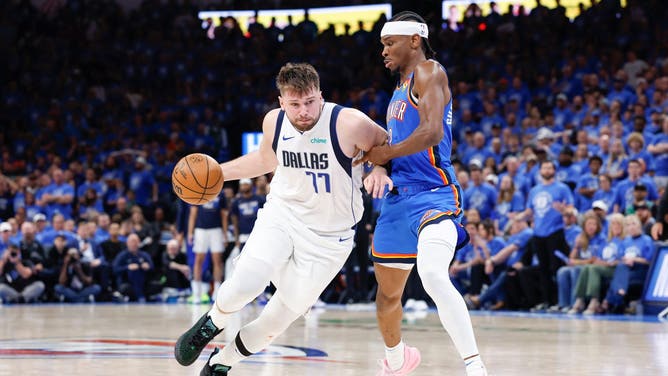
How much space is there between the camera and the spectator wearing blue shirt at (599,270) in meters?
13.1

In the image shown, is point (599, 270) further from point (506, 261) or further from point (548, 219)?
point (506, 261)

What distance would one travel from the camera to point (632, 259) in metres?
12.9

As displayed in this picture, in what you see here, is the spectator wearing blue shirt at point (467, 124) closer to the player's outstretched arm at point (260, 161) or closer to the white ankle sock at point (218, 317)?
the player's outstretched arm at point (260, 161)

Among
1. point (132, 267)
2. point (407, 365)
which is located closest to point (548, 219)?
point (132, 267)

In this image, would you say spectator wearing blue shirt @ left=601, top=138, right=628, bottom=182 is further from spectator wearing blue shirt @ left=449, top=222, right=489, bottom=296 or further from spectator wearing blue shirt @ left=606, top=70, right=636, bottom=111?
spectator wearing blue shirt @ left=606, top=70, right=636, bottom=111

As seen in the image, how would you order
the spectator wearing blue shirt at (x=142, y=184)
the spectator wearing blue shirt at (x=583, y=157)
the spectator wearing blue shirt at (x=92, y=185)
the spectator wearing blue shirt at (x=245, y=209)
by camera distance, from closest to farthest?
the spectator wearing blue shirt at (x=583, y=157) < the spectator wearing blue shirt at (x=245, y=209) < the spectator wearing blue shirt at (x=92, y=185) < the spectator wearing blue shirt at (x=142, y=184)

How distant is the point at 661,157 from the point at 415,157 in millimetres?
9153

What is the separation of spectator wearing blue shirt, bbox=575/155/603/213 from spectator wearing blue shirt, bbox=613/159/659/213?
56 cm

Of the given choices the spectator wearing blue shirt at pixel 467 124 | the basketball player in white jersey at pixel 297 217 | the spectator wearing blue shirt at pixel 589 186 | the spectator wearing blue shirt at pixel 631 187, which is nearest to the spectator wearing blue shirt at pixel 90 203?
the spectator wearing blue shirt at pixel 467 124

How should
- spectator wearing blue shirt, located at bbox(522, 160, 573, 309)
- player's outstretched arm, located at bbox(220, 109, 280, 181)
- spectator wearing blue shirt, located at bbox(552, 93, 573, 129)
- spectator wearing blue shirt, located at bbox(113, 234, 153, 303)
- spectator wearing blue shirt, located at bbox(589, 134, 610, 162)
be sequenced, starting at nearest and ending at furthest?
player's outstretched arm, located at bbox(220, 109, 280, 181)
spectator wearing blue shirt, located at bbox(522, 160, 573, 309)
spectator wearing blue shirt, located at bbox(589, 134, 610, 162)
spectator wearing blue shirt, located at bbox(113, 234, 153, 303)
spectator wearing blue shirt, located at bbox(552, 93, 573, 129)

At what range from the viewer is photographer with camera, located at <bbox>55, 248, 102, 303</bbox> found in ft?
55.3

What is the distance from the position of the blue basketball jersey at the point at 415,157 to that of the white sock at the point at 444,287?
0.43m

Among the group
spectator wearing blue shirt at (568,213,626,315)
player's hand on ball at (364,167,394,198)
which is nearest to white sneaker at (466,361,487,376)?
player's hand on ball at (364,167,394,198)

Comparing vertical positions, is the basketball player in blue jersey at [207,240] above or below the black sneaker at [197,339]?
below
